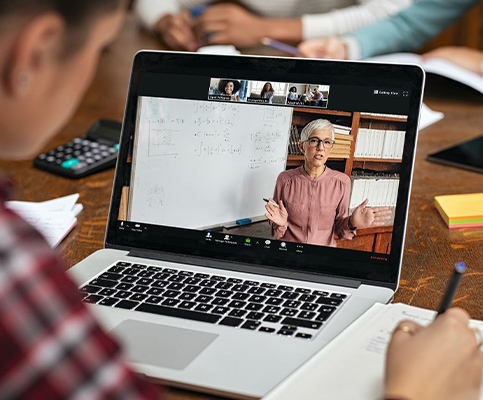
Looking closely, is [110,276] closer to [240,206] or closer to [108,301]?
[108,301]

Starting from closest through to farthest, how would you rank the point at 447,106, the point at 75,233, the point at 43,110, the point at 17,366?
the point at 17,366 → the point at 43,110 → the point at 75,233 → the point at 447,106

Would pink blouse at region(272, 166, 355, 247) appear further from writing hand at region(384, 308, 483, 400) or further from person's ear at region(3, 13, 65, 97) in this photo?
person's ear at region(3, 13, 65, 97)

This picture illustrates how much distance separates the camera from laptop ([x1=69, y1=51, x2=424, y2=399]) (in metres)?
0.68

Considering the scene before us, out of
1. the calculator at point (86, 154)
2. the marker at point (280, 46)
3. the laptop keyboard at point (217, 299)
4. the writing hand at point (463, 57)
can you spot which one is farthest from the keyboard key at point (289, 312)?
the marker at point (280, 46)

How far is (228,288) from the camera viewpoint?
73 centimetres

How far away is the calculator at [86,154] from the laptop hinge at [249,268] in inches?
12.5

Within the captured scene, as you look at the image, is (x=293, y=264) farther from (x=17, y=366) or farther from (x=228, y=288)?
(x=17, y=366)

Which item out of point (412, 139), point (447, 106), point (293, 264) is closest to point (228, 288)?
point (293, 264)

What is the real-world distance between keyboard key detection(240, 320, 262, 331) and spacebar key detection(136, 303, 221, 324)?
0.03 meters

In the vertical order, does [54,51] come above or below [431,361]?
above

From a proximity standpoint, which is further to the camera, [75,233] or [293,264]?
[75,233]

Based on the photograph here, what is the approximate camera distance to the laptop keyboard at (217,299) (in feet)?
2.18

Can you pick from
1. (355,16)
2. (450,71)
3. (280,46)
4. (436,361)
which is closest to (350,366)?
(436,361)

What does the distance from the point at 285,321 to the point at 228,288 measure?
10cm
